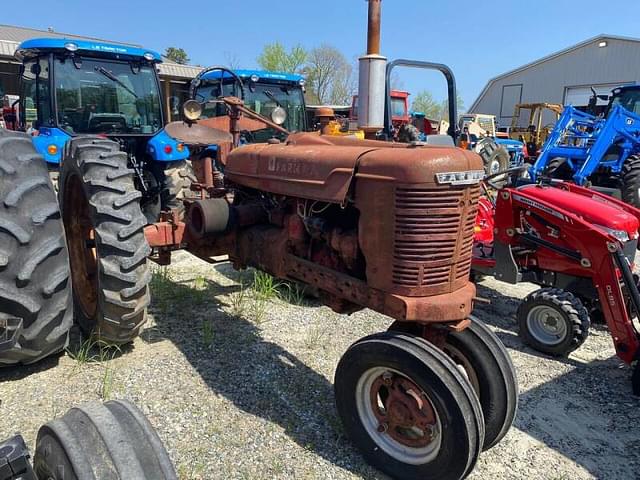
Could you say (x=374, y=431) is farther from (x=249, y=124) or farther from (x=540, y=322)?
(x=249, y=124)

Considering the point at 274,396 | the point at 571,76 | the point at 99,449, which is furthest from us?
the point at 571,76

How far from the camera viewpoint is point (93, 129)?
5703mm

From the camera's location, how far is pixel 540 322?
12.8 ft

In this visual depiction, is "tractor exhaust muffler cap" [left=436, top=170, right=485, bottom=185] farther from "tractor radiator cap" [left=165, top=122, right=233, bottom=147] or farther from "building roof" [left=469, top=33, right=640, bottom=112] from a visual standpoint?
"building roof" [left=469, top=33, right=640, bottom=112]

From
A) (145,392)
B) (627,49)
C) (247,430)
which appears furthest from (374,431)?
(627,49)

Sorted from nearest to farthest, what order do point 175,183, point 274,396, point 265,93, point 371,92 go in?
point 274,396 → point 371,92 → point 175,183 → point 265,93

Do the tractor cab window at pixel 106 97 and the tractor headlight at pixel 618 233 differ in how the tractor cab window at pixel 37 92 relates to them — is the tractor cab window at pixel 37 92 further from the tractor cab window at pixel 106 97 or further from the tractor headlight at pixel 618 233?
the tractor headlight at pixel 618 233

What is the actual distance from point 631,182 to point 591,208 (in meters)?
5.92

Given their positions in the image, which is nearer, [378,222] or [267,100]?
[378,222]

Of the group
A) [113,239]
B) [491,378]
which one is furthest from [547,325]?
[113,239]

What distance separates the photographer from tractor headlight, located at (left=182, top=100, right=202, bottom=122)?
140 inches

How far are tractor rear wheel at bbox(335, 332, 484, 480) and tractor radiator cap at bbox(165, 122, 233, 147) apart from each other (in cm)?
202

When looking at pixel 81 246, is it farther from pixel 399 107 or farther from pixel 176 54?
pixel 176 54

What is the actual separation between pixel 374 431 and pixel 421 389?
40 centimetres
